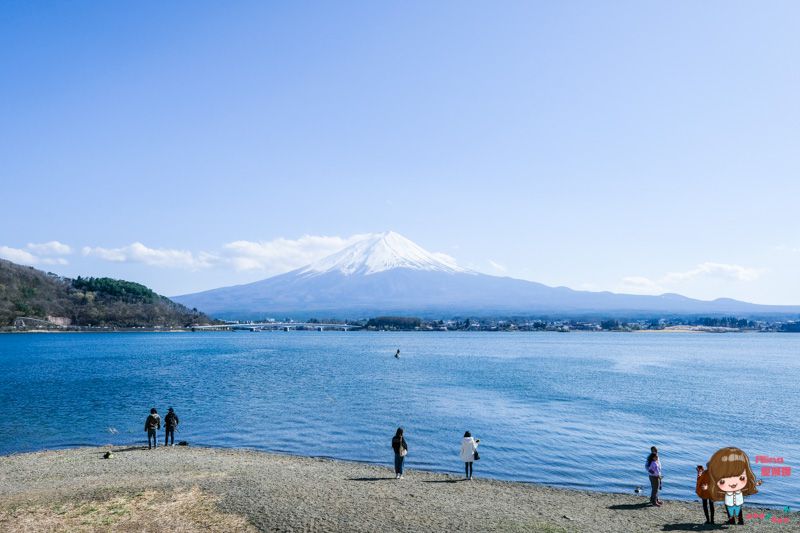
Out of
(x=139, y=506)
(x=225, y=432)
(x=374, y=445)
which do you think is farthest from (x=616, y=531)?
(x=225, y=432)

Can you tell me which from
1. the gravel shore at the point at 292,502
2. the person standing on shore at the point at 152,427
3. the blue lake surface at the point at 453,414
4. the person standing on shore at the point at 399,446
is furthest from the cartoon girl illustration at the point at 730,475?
the person standing on shore at the point at 152,427

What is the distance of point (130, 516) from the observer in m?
12.3

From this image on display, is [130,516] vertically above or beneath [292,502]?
above

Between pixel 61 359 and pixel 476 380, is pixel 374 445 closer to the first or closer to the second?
pixel 476 380

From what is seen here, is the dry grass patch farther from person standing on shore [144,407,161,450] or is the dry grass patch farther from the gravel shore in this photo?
person standing on shore [144,407,161,450]

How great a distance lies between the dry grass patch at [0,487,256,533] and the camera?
11.6 m

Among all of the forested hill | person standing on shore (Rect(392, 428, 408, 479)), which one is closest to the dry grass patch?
person standing on shore (Rect(392, 428, 408, 479))

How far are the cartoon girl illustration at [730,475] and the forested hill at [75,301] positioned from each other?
157899 mm

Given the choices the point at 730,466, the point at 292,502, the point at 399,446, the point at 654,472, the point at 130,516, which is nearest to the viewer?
the point at 730,466

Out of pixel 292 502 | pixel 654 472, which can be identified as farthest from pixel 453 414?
pixel 292 502

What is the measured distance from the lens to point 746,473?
10.9 meters

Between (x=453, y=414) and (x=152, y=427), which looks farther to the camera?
(x=453, y=414)

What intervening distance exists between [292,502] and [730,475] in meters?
9.73

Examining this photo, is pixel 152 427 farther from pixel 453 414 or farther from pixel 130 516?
pixel 453 414
